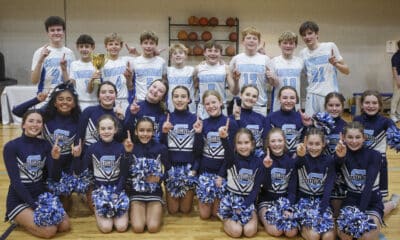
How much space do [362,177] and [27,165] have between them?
2.80 meters

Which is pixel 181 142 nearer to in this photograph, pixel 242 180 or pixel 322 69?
pixel 242 180

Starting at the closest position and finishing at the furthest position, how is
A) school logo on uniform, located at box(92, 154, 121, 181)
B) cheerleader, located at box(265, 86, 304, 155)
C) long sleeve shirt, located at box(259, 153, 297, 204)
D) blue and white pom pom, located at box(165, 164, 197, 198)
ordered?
long sleeve shirt, located at box(259, 153, 297, 204) < school logo on uniform, located at box(92, 154, 121, 181) < blue and white pom pom, located at box(165, 164, 197, 198) < cheerleader, located at box(265, 86, 304, 155)

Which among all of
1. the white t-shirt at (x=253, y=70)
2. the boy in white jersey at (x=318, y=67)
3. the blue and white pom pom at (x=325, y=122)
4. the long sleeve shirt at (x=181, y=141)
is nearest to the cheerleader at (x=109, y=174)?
the long sleeve shirt at (x=181, y=141)

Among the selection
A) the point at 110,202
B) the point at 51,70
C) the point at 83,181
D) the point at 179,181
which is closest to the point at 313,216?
the point at 179,181

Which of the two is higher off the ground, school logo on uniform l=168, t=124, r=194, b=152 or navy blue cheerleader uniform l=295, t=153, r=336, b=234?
school logo on uniform l=168, t=124, r=194, b=152

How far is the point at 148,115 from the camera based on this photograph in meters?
4.14

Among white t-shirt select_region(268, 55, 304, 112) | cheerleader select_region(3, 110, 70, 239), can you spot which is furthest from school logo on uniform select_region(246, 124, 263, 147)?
cheerleader select_region(3, 110, 70, 239)

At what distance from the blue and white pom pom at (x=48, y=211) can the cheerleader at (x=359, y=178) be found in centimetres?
224

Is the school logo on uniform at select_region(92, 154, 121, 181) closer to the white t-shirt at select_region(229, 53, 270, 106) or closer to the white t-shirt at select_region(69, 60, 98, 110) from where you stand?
the white t-shirt at select_region(69, 60, 98, 110)

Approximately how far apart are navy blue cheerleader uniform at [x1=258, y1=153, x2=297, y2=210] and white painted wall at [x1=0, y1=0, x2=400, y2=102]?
→ 737 centimetres

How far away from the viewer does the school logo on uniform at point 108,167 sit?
3719mm

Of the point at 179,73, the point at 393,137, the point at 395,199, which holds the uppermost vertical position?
the point at 179,73

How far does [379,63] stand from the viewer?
11.1 meters

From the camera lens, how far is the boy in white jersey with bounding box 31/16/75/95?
448 centimetres
